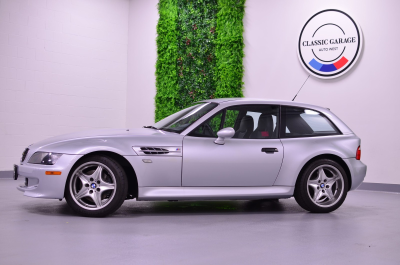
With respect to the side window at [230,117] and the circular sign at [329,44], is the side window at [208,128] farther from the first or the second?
the circular sign at [329,44]

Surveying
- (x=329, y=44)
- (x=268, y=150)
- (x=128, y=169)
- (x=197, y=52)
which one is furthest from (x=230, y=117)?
(x=197, y=52)

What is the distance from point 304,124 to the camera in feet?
19.3

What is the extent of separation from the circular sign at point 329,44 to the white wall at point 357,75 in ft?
0.40

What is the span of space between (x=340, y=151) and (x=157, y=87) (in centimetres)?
626

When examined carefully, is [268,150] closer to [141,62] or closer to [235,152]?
[235,152]

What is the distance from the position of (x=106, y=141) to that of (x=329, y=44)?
5793mm

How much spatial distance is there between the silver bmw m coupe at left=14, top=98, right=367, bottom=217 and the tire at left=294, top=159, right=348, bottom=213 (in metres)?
0.01

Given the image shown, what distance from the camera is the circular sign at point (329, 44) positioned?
8.92m

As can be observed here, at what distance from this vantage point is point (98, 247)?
11.9 feet

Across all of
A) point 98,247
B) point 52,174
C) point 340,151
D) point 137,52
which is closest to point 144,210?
point 52,174

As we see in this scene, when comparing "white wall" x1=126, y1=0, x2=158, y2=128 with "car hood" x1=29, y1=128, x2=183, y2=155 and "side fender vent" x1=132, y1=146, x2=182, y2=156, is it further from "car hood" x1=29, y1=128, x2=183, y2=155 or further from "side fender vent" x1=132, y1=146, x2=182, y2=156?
"side fender vent" x1=132, y1=146, x2=182, y2=156

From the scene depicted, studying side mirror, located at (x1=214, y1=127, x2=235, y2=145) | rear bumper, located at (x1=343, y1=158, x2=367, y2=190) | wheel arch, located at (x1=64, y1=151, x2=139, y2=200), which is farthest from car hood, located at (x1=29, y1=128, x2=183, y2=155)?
rear bumper, located at (x1=343, y1=158, x2=367, y2=190)

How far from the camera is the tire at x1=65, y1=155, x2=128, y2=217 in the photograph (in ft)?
16.2

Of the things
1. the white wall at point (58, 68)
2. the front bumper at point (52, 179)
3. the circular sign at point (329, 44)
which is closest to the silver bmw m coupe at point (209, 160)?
the front bumper at point (52, 179)
